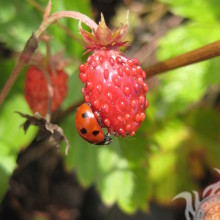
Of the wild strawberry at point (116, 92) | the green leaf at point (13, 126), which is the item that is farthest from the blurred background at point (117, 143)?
the wild strawberry at point (116, 92)

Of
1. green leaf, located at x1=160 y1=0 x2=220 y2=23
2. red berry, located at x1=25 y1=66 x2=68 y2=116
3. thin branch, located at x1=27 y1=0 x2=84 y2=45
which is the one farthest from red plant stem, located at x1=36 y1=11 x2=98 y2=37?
green leaf, located at x1=160 y1=0 x2=220 y2=23

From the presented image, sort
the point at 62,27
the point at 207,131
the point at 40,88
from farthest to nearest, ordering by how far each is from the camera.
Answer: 1. the point at 207,131
2. the point at 62,27
3. the point at 40,88

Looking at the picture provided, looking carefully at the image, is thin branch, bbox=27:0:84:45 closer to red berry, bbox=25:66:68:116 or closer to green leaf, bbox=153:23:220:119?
red berry, bbox=25:66:68:116

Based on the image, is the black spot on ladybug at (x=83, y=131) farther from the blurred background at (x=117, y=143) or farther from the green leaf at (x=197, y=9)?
the green leaf at (x=197, y=9)

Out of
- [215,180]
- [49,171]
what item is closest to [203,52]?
[215,180]

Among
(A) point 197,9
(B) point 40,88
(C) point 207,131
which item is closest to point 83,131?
(B) point 40,88

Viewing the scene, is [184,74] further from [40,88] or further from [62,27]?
[40,88]

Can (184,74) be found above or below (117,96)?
above
